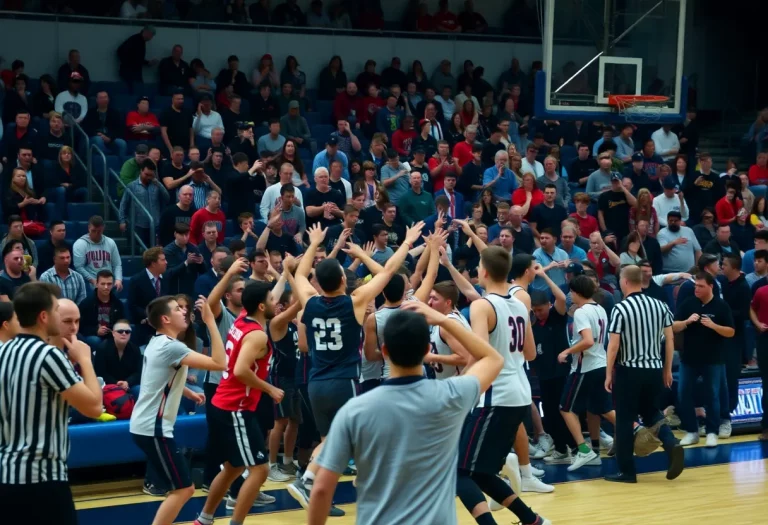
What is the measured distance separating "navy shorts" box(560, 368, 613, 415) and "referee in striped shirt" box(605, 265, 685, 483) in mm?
698

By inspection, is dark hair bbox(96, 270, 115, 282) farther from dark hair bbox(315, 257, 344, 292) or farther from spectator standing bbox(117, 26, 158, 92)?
spectator standing bbox(117, 26, 158, 92)

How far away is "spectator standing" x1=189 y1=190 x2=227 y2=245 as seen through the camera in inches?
557

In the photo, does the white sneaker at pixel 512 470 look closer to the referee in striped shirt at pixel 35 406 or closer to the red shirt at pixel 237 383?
the red shirt at pixel 237 383

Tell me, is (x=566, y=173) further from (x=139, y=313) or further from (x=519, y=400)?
(x=519, y=400)

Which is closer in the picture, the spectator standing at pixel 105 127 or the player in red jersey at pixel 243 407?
→ the player in red jersey at pixel 243 407

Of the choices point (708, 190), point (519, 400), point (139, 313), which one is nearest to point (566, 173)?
point (708, 190)

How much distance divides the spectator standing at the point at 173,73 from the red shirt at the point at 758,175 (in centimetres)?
1013

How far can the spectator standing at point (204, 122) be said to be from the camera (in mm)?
17016

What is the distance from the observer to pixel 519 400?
27.5 feet

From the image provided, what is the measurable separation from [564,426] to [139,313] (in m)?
4.99

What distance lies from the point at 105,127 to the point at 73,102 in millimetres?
596

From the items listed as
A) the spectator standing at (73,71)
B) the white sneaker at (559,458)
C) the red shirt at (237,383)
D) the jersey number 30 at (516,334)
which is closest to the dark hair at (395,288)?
the jersey number 30 at (516,334)

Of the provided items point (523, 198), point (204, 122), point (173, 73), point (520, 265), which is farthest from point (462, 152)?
point (520, 265)

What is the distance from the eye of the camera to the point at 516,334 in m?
8.52
